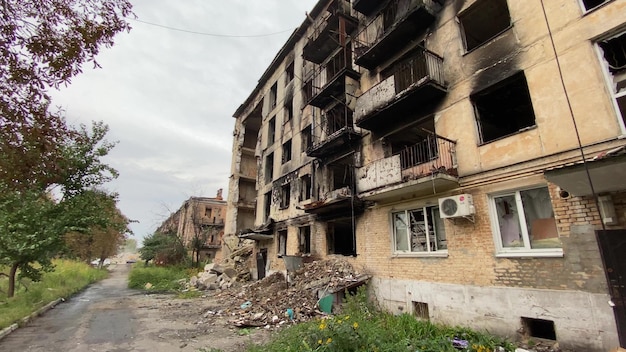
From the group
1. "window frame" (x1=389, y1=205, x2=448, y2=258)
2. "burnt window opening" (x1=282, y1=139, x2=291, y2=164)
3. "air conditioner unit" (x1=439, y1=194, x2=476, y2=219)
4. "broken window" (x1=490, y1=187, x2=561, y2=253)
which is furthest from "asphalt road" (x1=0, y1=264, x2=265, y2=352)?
"burnt window opening" (x1=282, y1=139, x2=291, y2=164)

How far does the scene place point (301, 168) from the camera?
1702cm

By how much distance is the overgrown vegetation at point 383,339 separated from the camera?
5086 millimetres

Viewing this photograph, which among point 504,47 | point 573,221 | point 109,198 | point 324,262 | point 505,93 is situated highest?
point 504,47

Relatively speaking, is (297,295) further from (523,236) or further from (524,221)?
(524,221)

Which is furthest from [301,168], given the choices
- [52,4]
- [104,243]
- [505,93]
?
[104,243]

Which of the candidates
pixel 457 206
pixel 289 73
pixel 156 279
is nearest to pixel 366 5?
pixel 289 73

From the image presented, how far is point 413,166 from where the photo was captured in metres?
10.0

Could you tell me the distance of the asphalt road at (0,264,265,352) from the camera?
Result: 282 inches

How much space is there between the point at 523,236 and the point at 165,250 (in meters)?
30.4

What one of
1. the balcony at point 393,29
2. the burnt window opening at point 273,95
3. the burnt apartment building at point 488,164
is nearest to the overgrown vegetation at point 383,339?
the burnt apartment building at point 488,164

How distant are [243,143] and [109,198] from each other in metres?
12.9

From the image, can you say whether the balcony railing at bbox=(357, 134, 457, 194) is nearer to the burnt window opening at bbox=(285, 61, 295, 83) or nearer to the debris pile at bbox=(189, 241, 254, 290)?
the burnt window opening at bbox=(285, 61, 295, 83)

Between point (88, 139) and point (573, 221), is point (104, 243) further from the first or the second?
point (573, 221)

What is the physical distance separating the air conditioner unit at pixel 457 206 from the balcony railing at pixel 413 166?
578 millimetres
